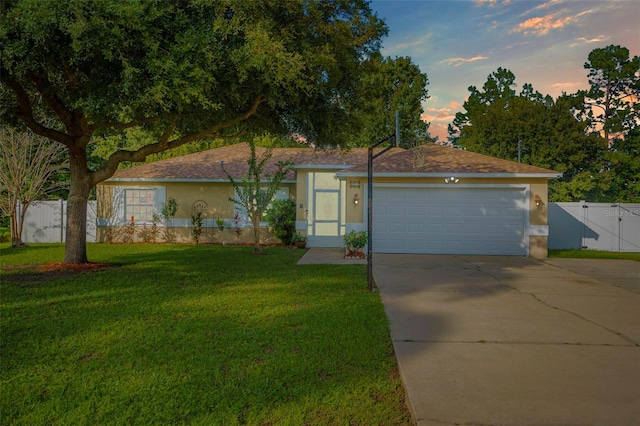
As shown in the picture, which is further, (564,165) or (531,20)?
(564,165)

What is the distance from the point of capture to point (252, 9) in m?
7.32

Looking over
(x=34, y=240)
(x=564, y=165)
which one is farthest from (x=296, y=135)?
(x=564, y=165)

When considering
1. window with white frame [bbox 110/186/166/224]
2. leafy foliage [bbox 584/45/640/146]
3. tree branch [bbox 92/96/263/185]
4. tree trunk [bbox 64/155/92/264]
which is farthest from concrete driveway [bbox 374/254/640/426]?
leafy foliage [bbox 584/45/640/146]

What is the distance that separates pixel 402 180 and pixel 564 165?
63.6 ft

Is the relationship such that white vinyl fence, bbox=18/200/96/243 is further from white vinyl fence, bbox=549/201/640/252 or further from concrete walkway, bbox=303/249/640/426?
white vinyl fence, bbox=549/201/640/252

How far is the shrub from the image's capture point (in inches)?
595

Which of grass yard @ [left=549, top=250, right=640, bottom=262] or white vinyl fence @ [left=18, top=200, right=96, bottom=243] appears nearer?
grass yard @ [left=549, top=250, right=640, bottom=262]

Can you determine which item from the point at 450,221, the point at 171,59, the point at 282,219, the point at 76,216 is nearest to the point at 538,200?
the point at 450,221

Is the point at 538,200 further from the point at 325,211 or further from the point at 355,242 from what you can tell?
the point at 325,211

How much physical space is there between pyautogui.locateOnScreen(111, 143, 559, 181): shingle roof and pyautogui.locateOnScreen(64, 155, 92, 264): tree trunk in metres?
5.22

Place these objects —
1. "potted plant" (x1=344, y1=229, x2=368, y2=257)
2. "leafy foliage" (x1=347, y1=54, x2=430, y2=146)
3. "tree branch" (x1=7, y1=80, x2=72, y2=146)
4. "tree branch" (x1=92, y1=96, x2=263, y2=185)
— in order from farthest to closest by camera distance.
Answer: "leafy foliage" (x1=347, y1=54, x2=430, y2=146), "potted plant" (x1=344, y1=229, x2=368, y2=257), "tree branch" (x1=92, y1=96, x2=263, y2=185), "tree branch" (x1=7, y1=80, x2=72, y2=146)

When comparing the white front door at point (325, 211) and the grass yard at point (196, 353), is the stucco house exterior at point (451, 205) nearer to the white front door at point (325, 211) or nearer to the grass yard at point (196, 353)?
the white front door at point (325, 211)

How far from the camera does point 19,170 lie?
14141 millimetres

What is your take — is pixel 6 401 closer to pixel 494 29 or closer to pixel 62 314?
pixel 62 314
